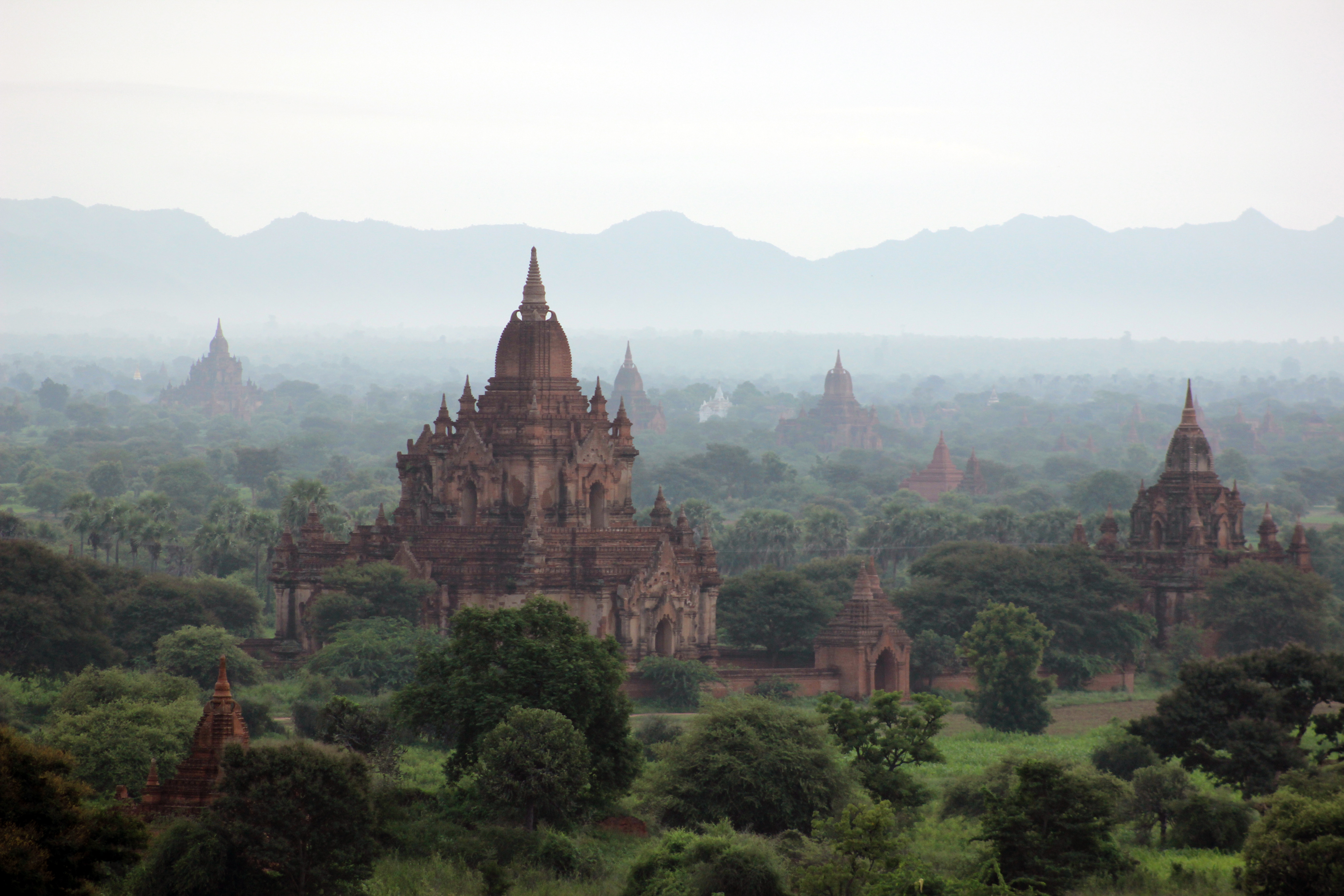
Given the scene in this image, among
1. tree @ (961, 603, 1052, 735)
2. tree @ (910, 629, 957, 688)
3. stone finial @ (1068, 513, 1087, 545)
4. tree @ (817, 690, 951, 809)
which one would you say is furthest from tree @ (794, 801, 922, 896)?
stone finial @ (1068, 513, 1087, 545)

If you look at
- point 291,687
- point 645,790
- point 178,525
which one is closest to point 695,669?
point 291,687

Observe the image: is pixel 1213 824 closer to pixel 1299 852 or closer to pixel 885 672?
pixel 1299 852

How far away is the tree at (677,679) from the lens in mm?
56156

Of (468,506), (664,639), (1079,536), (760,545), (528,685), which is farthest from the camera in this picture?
(760,545)

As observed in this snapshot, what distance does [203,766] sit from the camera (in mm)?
34344

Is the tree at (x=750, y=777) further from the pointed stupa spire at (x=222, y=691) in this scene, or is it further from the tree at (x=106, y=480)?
the tree at (x=106, y=480)

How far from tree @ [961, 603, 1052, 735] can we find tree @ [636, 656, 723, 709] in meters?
7.68

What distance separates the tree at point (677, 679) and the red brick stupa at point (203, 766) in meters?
22.9

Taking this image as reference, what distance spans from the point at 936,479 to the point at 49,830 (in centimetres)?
11818

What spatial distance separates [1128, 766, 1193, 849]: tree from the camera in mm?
41281

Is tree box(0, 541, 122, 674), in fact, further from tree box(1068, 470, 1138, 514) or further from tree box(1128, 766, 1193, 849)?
tree box(1068, 470, 1138, 514)

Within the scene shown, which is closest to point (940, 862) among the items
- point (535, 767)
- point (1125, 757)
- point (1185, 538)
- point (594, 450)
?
point (535, 767)

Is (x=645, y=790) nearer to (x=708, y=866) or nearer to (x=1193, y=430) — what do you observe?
(x=708, y=866)

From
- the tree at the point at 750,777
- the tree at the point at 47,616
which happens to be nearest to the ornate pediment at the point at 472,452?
the tree at the point at 47,616
